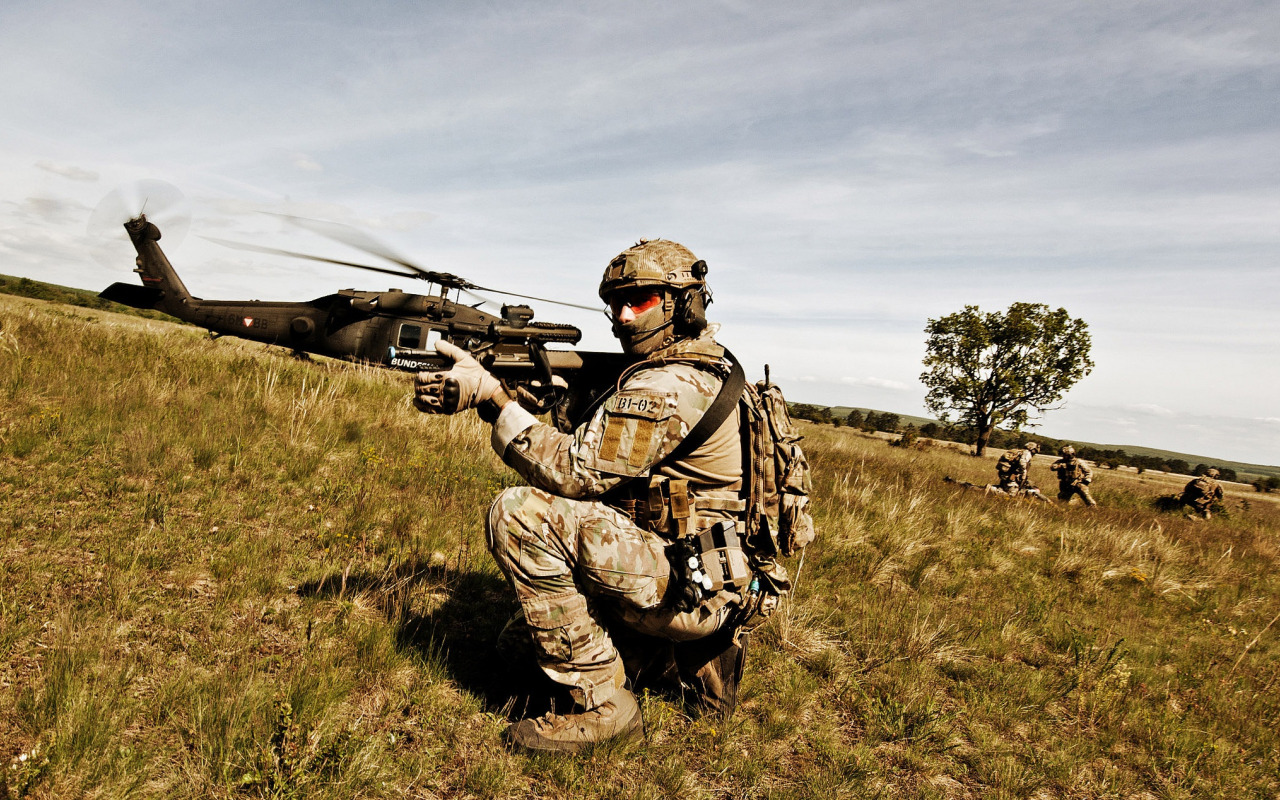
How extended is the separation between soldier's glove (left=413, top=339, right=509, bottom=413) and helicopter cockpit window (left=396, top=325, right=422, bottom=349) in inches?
426

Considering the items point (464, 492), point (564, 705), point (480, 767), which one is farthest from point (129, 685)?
point (464, 492)

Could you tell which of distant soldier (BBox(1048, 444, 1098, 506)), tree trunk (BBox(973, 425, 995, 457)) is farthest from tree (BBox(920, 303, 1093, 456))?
distant soldier (BBox(1048, 444, 1098, 506))

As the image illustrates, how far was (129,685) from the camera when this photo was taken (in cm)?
246

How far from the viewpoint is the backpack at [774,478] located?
3.08 m

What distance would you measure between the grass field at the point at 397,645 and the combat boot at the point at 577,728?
7 centimetres

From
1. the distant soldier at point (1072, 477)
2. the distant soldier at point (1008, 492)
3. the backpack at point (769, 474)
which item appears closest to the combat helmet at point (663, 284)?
the backpack at point (769, 474)

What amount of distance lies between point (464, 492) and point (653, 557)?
10.2 ft

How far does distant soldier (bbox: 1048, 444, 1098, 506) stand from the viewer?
16031 millimetres

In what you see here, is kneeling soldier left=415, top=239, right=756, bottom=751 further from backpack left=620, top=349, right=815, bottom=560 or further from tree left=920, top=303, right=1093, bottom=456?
tree left=920, top=303, right=1093, bottom=456

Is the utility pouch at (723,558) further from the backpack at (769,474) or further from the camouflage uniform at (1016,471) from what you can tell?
the camouflage uniform at (1016,471)

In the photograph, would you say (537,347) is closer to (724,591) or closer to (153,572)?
(724,591)

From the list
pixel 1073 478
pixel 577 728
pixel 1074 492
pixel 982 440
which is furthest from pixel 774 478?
pixel 982 440

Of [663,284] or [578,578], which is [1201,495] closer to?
[663,284]

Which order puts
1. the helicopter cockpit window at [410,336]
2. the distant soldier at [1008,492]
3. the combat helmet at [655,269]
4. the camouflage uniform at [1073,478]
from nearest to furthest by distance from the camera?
the combat helmet at [655,269]
the helicopter cockpit window at [410,336]
the distant soldier at [1008,492]
the camouflage uniform at [1073,478]
